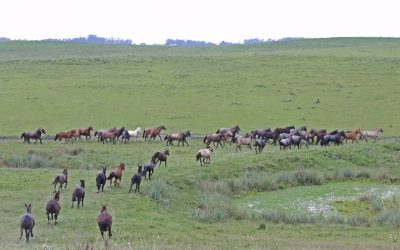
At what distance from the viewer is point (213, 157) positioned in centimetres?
3628

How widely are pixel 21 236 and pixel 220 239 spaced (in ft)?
20.0

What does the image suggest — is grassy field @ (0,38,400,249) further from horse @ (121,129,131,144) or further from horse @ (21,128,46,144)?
horse @ (21,128,46,144)

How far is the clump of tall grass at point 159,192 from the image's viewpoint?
2673 centimetres

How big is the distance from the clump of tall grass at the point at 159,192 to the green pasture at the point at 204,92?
2182 cm

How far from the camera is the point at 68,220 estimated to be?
2227 centimetres

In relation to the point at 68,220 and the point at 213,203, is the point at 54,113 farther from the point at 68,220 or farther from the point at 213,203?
the point at 68,220

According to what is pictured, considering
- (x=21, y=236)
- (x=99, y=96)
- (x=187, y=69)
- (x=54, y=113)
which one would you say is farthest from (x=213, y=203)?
(x=187, y=69)

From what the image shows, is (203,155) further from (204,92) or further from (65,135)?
(204,92)

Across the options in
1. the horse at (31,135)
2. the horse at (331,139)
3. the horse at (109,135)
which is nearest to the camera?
the horse at (331,139)

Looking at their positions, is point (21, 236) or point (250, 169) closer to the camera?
point (21, 236)

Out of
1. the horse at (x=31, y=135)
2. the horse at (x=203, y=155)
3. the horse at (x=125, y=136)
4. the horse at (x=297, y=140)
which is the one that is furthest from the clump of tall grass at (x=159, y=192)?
the horse at (x=31, y=135)

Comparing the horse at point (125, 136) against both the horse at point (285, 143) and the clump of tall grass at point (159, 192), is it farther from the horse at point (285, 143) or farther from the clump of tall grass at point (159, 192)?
the clump of tall grass at point (159, 192)

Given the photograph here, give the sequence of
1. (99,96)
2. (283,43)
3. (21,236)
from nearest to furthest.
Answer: (21,236) → (99,96) → (283,43)

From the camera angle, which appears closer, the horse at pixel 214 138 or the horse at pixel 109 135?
the horse at pixel 214 138
